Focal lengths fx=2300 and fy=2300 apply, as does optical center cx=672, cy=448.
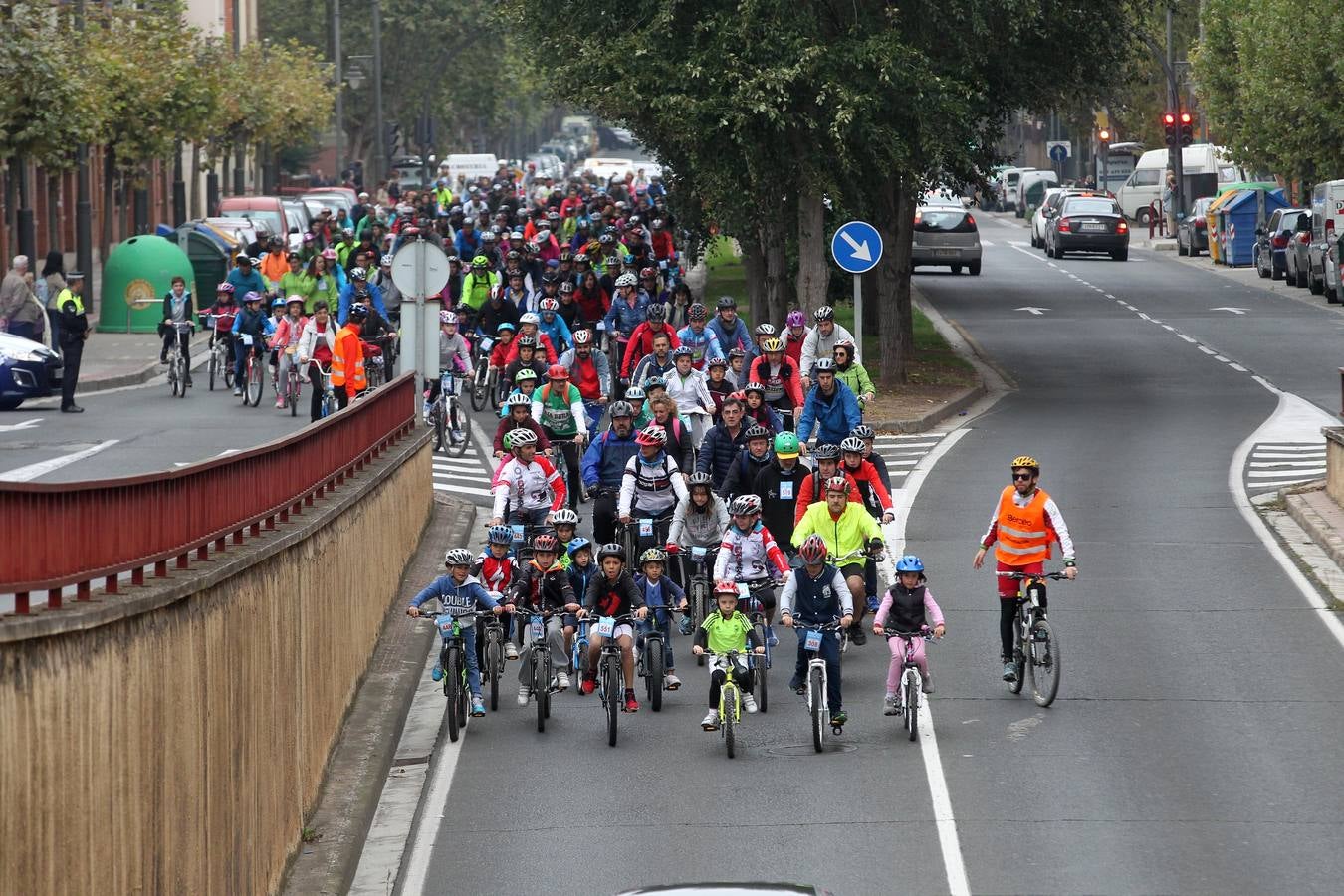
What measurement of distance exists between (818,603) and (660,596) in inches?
47.8

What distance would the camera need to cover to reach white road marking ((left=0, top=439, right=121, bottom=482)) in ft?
74.8

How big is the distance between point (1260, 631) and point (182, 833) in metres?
10.4

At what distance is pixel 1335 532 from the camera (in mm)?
21047

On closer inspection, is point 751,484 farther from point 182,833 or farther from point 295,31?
point 295,31

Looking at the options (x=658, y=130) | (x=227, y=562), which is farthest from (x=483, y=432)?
(x=227, y=562)

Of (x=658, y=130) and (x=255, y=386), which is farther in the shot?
(x=658, y=130)

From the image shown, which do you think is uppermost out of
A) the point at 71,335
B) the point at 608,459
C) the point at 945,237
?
the point at 945,237

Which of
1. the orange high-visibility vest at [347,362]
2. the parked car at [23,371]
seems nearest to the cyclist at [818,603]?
the orange high-visibility vest at [347,362]

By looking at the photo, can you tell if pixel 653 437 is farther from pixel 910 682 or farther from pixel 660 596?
pixel 910 682

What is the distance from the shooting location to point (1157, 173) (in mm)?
78000

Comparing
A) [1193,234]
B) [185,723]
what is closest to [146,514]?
[185,723]

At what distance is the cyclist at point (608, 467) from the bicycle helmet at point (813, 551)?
11.9 ft

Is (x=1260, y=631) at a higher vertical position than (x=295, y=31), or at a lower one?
lower

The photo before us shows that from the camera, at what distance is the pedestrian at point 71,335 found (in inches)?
1093
